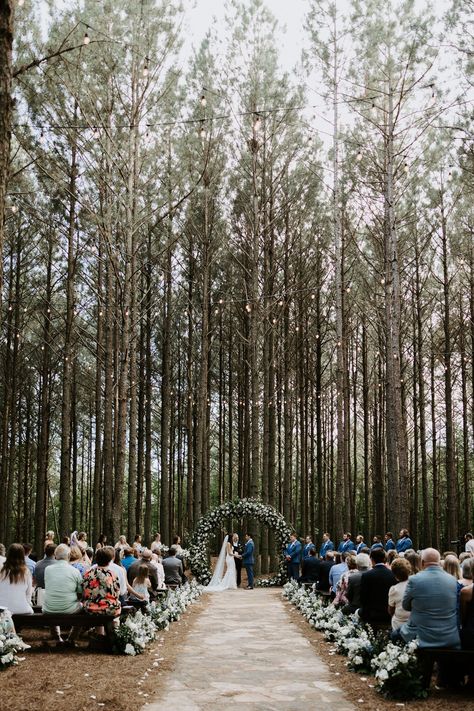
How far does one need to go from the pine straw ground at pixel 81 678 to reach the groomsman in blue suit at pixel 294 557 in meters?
8.94

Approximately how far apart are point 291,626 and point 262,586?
8.47 metres

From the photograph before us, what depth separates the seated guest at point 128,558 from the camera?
11164 mm

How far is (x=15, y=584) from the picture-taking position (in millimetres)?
7508

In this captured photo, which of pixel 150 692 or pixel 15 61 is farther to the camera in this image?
pixel 15 61

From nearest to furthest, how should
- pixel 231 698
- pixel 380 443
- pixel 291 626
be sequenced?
pixel 231 698, pixel 291 626, pixel 380 443

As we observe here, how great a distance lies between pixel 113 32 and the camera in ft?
43.8

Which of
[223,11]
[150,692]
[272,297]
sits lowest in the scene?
[150,692]

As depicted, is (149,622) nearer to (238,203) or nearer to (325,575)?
(325,575)

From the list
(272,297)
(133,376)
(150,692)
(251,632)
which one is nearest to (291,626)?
(251,632)

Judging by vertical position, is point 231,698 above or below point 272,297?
below

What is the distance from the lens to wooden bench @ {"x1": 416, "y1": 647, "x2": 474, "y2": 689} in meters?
5.35

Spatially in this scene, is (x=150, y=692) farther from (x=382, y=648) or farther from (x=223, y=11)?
(x=223, y=11)

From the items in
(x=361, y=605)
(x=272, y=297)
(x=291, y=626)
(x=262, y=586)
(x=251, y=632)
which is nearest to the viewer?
(x=361, y=605)

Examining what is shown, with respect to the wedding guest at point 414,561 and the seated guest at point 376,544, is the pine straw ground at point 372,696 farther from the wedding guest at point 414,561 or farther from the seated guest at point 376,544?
the seated guest at point 376,544
